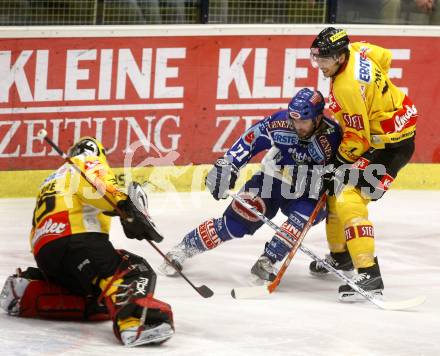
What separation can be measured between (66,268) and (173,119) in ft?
10.5

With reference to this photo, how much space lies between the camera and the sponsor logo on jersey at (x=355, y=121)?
239 inches

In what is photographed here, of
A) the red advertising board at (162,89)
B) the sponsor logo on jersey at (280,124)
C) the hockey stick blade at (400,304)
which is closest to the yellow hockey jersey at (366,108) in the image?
the sponsor logo on jersey at (280,124)

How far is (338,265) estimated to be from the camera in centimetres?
662

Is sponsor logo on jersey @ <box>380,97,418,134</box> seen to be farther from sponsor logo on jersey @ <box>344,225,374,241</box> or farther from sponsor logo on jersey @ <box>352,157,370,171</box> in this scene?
sponsor logo on jersey @ <box>344,225,374,241</box>

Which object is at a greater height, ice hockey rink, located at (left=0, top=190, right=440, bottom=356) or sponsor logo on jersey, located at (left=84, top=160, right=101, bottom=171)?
sponsor logo on jersey, located at (left=84, top=160, right=101, bottom=171)

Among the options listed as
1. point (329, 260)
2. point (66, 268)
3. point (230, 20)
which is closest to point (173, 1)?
point (230, 20)

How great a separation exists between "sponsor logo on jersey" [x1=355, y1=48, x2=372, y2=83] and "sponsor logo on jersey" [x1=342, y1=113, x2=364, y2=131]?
0.19 metres

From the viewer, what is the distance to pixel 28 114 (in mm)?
8023

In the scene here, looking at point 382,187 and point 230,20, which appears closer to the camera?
point 382,187

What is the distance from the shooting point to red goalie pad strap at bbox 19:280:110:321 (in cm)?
533

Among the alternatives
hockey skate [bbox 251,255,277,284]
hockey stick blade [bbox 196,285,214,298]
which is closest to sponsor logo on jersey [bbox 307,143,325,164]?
hockey skate [bbox 251,255,277,284]

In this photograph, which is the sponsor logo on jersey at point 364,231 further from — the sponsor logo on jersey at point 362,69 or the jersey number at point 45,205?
the jersey number at point 45,205

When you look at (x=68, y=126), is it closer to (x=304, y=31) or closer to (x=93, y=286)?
(x=304, y=31)

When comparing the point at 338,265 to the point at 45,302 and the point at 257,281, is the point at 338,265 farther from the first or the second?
the point at 45,302
